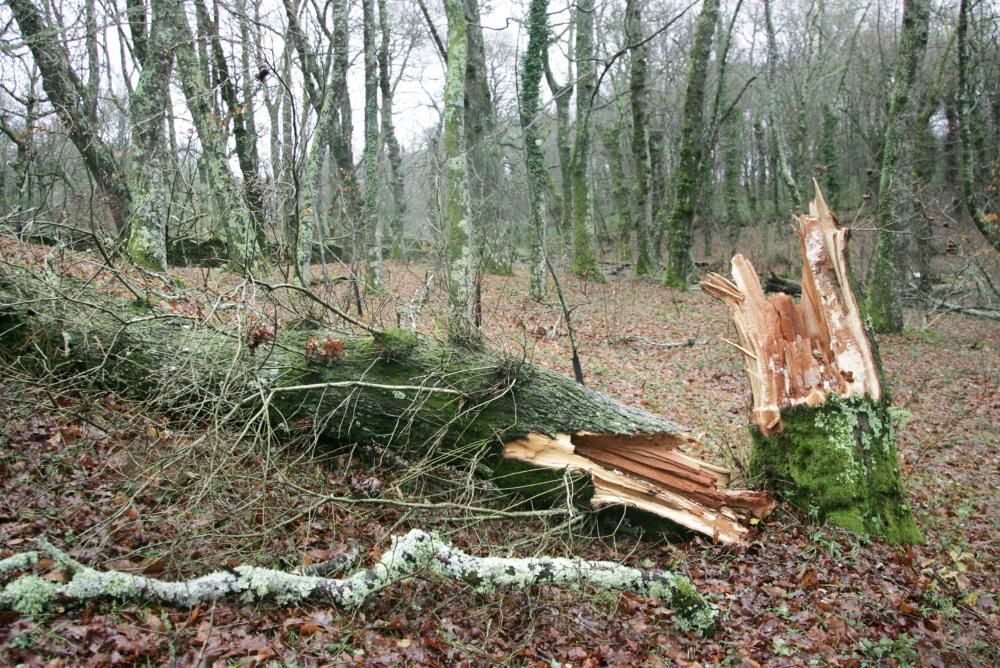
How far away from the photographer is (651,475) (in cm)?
504

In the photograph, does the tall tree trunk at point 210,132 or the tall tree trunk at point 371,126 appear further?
the tall tree trunk at point 371,126

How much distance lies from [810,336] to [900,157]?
344 inches

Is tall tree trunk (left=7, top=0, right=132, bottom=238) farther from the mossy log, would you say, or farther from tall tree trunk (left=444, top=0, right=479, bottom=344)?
the mossy log

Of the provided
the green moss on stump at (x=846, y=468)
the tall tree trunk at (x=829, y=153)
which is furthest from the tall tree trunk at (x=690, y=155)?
the tall tree trunk at (x=829, y=153)

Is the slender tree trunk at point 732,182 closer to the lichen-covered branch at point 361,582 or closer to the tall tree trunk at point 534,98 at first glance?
the tall tree trunk at point 534,98

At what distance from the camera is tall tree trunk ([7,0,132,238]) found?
30.5 ft

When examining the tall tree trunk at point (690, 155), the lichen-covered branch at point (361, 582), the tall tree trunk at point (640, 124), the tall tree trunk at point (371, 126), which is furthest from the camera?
the tall tree trunk at point (640, 124)

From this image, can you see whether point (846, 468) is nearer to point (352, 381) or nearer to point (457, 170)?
point (352, 381)

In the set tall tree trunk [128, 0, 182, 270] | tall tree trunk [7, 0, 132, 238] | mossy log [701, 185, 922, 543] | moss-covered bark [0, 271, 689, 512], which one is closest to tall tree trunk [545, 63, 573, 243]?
tall tree trunk [128, 0, 182, 270]

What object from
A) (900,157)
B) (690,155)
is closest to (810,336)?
(900,157)

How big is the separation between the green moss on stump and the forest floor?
0.60 ft

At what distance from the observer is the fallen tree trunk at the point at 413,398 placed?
4.93 meters

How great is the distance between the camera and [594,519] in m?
4.85

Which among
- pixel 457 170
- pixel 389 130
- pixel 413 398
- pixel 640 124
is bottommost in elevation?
pixel 413 398
